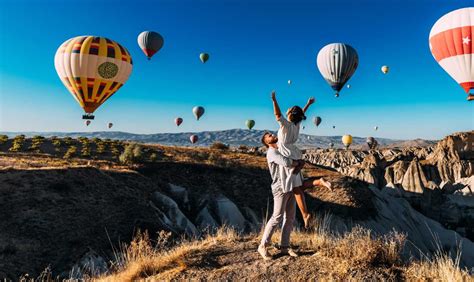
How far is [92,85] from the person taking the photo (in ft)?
94.1

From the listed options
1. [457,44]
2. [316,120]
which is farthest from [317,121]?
[457,44]

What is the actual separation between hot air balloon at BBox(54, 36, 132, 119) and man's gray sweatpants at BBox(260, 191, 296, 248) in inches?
1019

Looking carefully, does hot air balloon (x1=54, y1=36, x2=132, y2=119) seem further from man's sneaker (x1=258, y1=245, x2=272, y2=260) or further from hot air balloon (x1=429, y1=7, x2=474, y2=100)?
hot air balloon (x1=429, y1=7, x2=474, y2=100)

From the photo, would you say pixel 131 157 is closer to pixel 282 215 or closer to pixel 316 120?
pixel 282 215

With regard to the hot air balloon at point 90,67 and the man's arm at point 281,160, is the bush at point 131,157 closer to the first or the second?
the hot air balloon at point 90,67

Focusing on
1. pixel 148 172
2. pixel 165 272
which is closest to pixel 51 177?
pixel 148 172

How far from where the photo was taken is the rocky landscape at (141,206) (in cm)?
1402

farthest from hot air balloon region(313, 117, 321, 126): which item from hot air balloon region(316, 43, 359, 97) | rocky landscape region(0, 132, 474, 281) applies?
hot air balloon region(316, 43, 359, 97)

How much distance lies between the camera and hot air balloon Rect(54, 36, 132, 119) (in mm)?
27984

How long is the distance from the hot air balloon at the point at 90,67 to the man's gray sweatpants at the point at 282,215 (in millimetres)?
25876

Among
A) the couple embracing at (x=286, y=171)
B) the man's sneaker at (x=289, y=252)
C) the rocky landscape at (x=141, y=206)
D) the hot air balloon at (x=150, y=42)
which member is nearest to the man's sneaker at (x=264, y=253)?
the couple embracing at (x=286, y=171)

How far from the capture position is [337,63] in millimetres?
35688

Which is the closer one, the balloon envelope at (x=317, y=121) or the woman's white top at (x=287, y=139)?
the woman's white top at (x=287, y=139)

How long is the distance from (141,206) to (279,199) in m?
15.4
